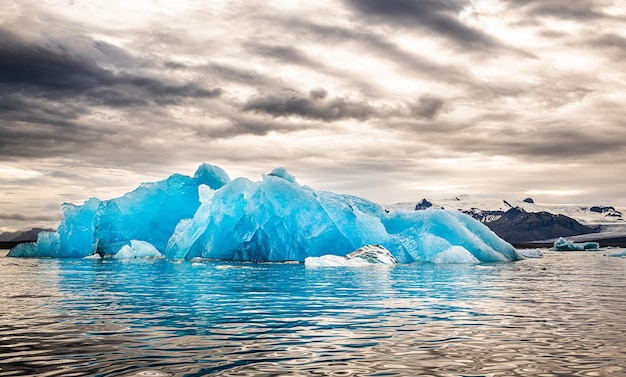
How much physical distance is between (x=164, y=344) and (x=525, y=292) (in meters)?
11.6

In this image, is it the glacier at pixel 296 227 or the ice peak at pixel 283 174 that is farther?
the ice peak at pixel 283 174

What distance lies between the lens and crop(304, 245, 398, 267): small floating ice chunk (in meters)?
32.3

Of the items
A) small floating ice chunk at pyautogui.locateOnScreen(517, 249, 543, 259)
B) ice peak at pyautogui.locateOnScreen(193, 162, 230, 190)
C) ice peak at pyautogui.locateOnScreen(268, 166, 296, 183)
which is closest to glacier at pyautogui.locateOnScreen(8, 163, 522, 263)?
ice peak at pyautogui.locateOnScreen(268, 166, 296, 183)

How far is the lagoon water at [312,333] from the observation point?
639 cm

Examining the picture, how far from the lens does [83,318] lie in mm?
10406

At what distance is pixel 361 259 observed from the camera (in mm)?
33312

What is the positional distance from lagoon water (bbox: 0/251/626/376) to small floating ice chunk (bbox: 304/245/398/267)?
16.3 m

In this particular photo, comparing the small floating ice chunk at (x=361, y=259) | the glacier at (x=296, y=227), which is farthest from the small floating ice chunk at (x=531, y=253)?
the small floating ice chunk at (x=361, y=259)

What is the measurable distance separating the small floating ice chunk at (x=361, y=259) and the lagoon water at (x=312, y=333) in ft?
53.4

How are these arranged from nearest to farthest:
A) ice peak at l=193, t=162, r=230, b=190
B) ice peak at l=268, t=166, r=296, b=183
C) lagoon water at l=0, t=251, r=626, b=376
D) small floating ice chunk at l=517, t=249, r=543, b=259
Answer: lagoon water at l=0, t=251, r=626, b=376, ice peak at l=268, t=166, r=296, b=183, ice peak at l=193, t=162, r=230, b=190, small floating ice chunk at l=517, t=249, r=543, b=259

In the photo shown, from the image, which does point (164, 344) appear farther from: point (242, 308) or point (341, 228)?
point (341, 228)

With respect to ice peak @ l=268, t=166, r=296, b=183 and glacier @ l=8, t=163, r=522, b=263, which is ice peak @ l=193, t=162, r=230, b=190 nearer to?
glacier @ l=8, t=163, r=522, b=263

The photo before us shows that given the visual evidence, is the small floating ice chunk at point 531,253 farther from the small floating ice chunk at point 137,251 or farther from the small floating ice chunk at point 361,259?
the small floating ice chunk at point 137,251

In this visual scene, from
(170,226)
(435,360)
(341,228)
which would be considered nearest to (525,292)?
(435,360)
